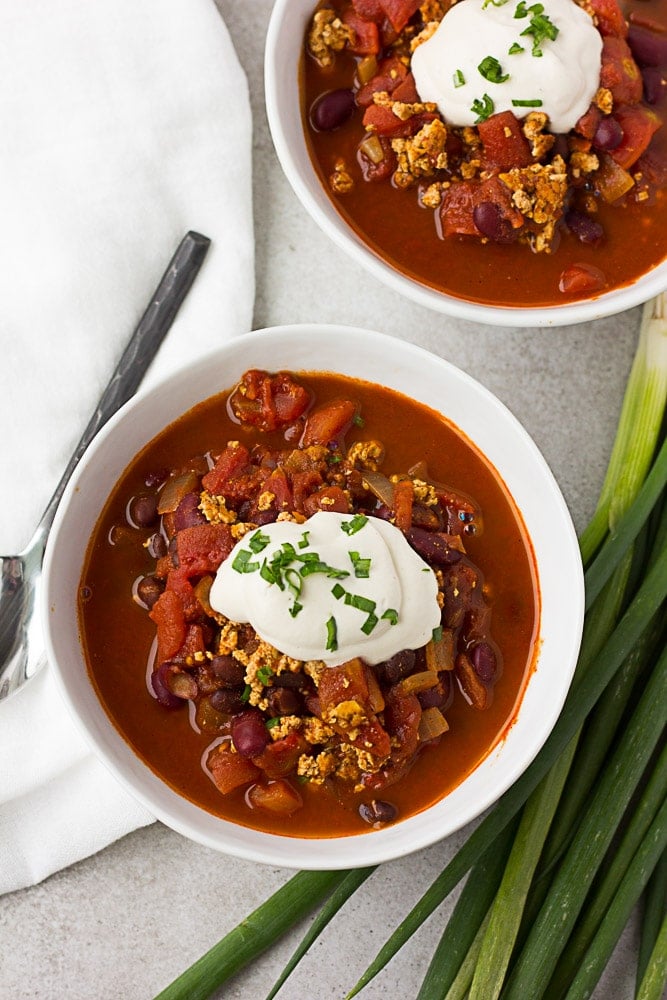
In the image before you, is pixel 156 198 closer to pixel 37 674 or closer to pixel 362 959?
pixel 37 674

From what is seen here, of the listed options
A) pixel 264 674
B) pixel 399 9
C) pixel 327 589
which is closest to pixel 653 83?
pixel 399 9

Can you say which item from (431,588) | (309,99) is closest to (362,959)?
(431,588)

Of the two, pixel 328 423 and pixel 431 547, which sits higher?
pixel 328 423

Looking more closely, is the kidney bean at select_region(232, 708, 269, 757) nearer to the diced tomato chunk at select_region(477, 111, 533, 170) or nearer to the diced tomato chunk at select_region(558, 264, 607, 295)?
the diced tomato chunk at select_region(558, 264, 607, 295)

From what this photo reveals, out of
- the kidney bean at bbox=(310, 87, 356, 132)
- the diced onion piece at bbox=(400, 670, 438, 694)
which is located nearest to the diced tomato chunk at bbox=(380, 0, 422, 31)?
the kidney bean at bbox=(310, 87, 356, 132)

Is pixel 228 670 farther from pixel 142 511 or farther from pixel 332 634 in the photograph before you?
pixel 142 511

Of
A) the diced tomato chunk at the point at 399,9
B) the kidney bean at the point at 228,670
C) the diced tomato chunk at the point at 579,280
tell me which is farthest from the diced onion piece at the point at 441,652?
the diced tomato chunk at the point at 399,9

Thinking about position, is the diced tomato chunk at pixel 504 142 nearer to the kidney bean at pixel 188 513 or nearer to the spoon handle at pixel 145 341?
the spoon handle at pixel 145 341
